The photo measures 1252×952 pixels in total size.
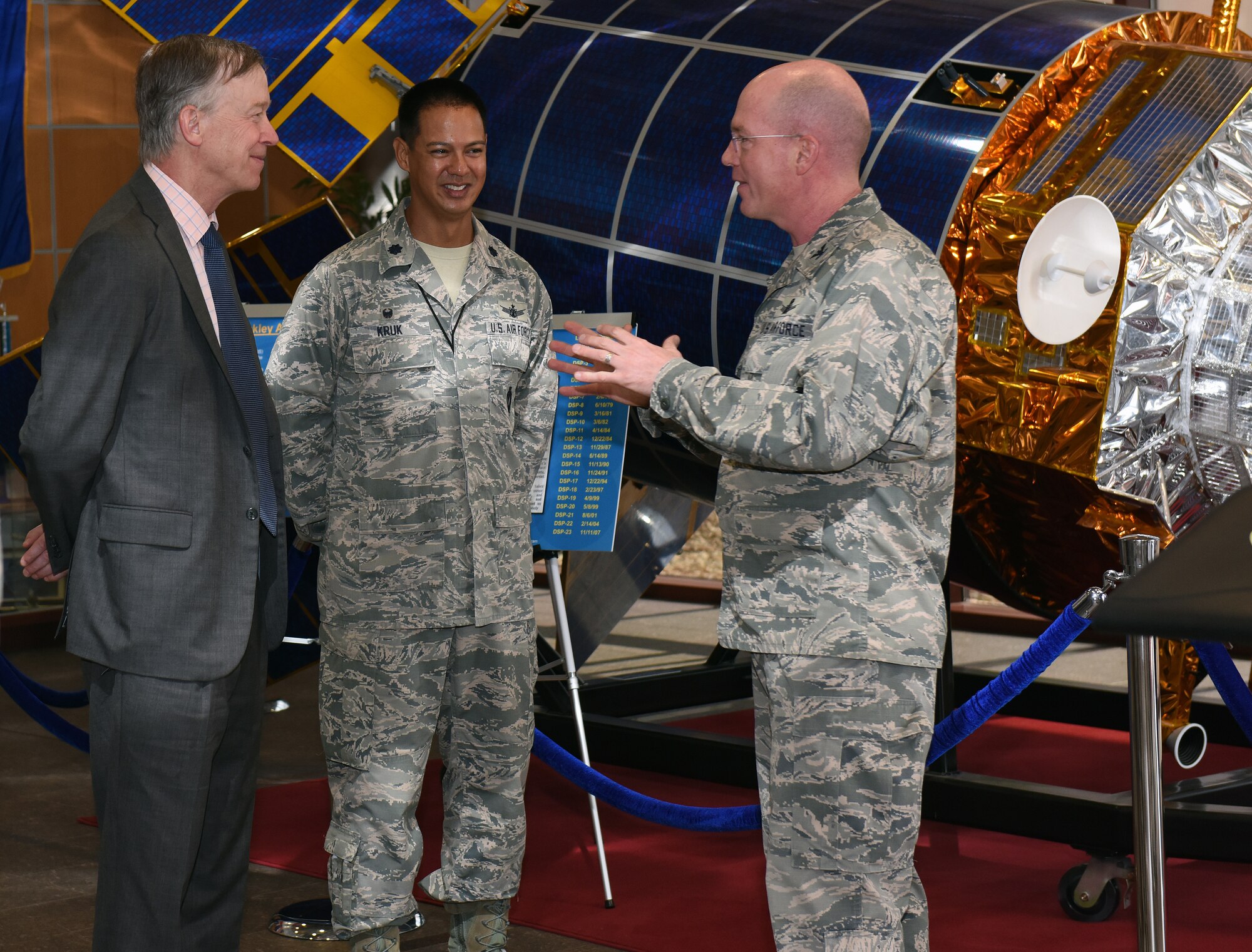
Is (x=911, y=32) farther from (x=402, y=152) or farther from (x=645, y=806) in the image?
(x=645, y=806)

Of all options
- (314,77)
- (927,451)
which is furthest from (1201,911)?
(314,77)

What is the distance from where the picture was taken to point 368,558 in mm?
3314

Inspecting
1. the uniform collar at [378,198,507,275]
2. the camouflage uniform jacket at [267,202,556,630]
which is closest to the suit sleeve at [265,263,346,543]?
the camouflage uniform jacket at [267,202,556,630]

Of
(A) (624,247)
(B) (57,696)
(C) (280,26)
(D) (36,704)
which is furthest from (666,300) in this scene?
(B) (57,696)

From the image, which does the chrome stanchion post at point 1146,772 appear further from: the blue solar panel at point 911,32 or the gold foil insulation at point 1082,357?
the blue solar panel at point 911,32

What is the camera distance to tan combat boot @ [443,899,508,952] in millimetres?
3348

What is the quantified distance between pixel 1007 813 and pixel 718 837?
101 centimetres

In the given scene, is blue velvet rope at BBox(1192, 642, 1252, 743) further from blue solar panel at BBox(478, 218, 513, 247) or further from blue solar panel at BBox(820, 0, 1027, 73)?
blue solar panel at BBox(478, 218, 513, 247)

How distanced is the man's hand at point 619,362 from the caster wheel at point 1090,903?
2.08 m

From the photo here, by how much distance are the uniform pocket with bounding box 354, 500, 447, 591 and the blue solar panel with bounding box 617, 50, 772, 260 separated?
3.75 feet

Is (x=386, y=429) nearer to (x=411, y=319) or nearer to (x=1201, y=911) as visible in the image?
(x=411, y=319)

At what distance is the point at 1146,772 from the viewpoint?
2.71 meters

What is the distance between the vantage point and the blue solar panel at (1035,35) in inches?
146

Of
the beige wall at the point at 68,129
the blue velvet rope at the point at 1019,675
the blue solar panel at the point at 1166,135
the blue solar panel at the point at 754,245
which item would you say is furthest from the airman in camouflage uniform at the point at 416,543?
the beige wall at the point at 68,129
